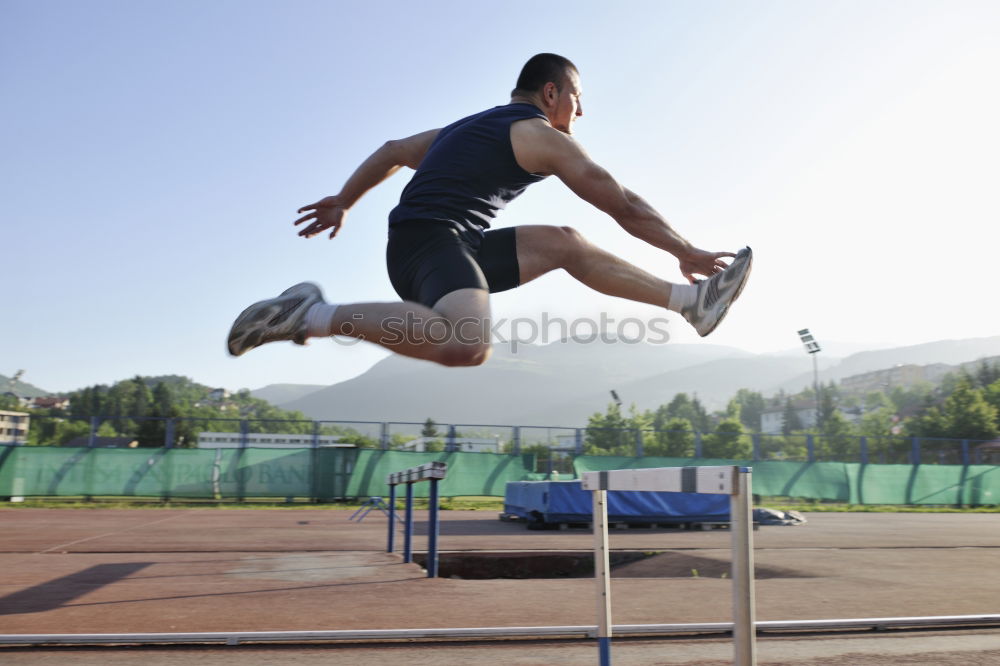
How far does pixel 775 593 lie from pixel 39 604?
5.28 m

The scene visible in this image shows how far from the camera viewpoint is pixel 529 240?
252 centimetres

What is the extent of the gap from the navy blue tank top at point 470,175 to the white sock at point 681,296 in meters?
0.64

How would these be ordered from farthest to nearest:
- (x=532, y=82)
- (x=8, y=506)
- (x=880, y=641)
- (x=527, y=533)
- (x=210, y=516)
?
(x=8, y=506) → (x=210, y=516) → (x=527, y=533) → (x=880, y=641) → (x=532, y=82)

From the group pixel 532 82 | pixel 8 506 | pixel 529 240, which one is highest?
pixel 532 82

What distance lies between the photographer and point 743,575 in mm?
2150

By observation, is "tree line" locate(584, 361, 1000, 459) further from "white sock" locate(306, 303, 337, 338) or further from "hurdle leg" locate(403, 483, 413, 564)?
"white sock" locate(306, 303, 337, 338)

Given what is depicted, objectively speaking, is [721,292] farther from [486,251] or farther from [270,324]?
[270,324]

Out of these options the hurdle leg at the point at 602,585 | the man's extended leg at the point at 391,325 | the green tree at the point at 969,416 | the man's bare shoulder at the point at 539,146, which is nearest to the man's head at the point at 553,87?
the man's bare shoulder at the point at 539,146

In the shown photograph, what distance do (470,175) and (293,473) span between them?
19509 millimetres

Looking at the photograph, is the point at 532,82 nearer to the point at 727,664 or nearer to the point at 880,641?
the point at 727,664

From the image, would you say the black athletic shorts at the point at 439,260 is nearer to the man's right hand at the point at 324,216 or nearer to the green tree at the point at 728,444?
the man's right hand at the point at 324,216

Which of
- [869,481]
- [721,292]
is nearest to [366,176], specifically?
[721,292]

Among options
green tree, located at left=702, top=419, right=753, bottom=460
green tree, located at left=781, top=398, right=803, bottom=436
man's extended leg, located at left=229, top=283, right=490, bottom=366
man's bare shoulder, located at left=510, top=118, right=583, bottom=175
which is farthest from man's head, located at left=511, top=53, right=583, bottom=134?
green tree, located at left=781, top=398, right=803, bottom=436

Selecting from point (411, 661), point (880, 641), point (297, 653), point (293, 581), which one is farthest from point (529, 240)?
point (293, 581)
